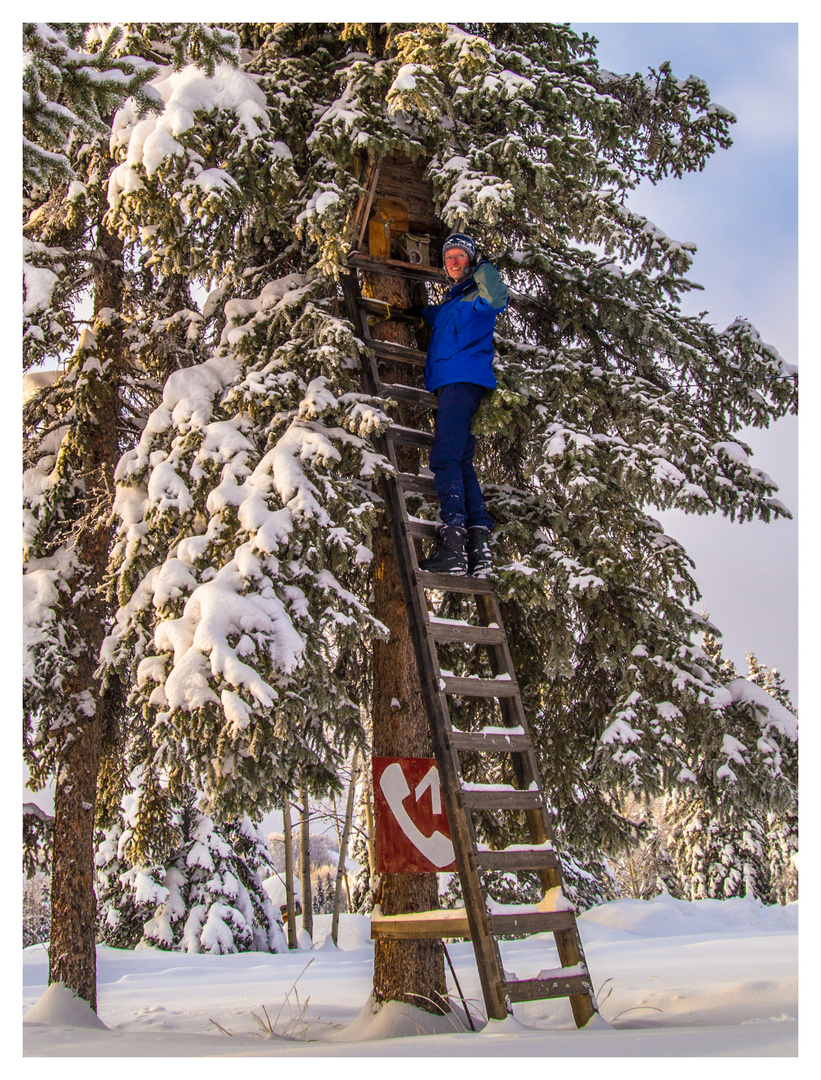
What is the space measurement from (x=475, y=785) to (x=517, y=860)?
0.41 meters

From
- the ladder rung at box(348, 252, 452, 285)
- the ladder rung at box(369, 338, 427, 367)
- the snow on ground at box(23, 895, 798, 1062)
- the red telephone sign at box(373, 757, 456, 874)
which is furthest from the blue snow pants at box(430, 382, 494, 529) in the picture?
the snow on ground at box(23, 895, 798, 1062)

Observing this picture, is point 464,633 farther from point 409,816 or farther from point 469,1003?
point 469,1003

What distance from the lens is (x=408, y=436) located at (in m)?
5.68

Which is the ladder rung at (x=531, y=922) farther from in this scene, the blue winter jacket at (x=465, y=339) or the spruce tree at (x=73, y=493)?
the blue winter jacket at (x=465, y=339)

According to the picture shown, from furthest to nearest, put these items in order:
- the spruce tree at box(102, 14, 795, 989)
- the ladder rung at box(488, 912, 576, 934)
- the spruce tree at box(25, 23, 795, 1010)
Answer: the spruce tree at box(102, 14, 795, 989) < the spruce tree at box(25, 23, 795, 1010) < the ladder rung at box(488, 912, 576, 934)

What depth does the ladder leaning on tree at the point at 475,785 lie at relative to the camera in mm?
4039

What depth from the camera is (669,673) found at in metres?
5.77

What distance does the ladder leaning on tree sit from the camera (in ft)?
13.3

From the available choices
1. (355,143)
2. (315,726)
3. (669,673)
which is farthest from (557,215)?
(315,726)

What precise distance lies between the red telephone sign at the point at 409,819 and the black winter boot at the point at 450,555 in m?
1.21

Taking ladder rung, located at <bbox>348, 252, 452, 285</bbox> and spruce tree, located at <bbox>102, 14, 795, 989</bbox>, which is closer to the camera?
spruce tree, located at <bbox>102, 14, 795, 989</bbox>

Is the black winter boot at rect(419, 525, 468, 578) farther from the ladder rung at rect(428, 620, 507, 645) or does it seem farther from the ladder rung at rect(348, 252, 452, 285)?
the ladder rung at rect(348, 252, 452, 285)

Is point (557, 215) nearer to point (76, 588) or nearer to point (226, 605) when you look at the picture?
point (226, 605)
